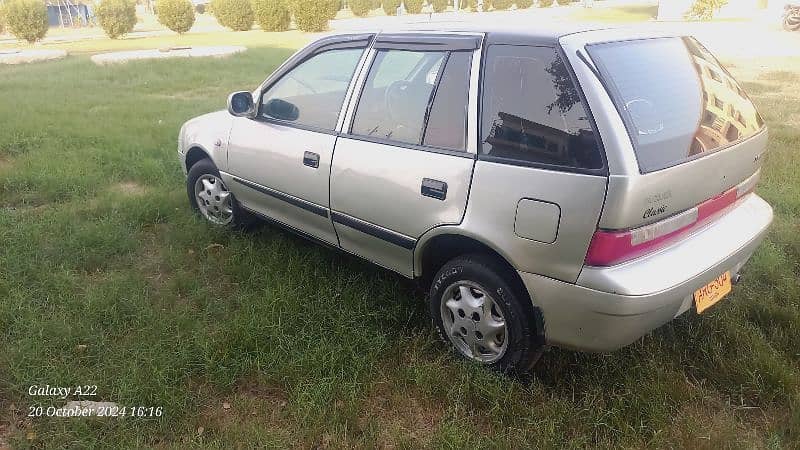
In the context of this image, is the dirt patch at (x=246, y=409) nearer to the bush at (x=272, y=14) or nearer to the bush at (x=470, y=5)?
the bush at (x=272, y=14)

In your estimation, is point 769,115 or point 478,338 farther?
point 769,115

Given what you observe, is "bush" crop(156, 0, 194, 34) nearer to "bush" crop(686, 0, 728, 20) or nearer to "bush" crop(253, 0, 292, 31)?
"bush" crop(253, 0, 292, 31)

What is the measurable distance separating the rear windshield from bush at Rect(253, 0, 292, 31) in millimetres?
21069

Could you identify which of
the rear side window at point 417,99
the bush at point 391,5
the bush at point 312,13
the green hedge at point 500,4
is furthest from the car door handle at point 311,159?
the green hedge at point 500,4

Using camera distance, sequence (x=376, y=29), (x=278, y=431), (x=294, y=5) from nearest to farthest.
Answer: (x=278, y=431)
(x=376, y=29)
(x=294, y=5)

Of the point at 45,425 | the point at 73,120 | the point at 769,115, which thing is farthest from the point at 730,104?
the point at 73,120

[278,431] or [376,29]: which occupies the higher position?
[376,29]

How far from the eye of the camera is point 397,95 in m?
3.15

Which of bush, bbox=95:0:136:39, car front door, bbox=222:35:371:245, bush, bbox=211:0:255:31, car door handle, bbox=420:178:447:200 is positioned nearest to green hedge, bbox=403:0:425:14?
bush, bbox=211:0:255:31

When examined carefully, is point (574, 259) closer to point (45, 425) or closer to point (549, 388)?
point (549, 388)

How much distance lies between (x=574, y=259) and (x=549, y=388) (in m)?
0.75

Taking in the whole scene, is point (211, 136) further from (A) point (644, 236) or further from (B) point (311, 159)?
(A) point (644, 236)

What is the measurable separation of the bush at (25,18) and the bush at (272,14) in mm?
7101

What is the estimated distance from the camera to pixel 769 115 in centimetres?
741
